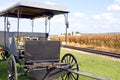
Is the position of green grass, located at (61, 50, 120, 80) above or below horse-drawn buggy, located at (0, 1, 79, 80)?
below

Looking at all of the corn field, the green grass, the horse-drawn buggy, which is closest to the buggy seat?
the horse-drawn buggy

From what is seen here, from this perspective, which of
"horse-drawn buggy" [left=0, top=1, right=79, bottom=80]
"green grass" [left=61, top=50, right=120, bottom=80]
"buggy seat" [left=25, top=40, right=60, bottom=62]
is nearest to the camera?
"horse-drawn buggy" [left=0, top=1, right=79, bottom=80]

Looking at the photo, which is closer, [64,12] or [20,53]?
[20,53]

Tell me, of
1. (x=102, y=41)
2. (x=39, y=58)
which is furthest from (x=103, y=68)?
(x=102, y=41)

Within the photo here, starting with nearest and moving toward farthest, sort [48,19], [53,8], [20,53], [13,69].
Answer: [13,69]
[20,53]
[53,8]
[48,19]

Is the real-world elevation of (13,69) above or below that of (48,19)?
below

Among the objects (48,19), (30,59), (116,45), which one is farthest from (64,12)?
(116,45)

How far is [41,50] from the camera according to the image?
30.7ft

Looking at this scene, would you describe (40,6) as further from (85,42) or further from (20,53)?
(85,42)

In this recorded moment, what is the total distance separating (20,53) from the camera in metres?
9.47

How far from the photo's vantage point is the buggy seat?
9.07 meters

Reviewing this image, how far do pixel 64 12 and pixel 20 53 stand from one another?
7.39ft

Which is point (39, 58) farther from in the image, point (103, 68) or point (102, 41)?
point (102, 41)

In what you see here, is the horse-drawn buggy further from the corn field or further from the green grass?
the corn field
